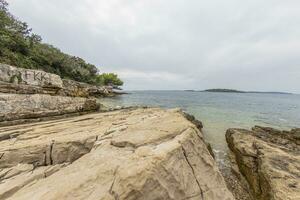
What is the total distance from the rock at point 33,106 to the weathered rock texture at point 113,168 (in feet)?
11.9

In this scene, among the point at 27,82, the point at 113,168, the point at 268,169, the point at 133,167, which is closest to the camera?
the point at 133,167

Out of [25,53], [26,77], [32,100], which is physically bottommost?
[32,100]

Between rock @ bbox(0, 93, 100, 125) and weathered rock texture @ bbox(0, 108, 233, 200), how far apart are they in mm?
3628

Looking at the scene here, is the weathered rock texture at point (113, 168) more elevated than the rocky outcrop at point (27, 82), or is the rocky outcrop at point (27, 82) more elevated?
the rocky outcrop at point (27, 82)

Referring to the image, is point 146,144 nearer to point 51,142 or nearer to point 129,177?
point 129,177

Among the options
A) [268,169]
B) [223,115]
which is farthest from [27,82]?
[223,115]

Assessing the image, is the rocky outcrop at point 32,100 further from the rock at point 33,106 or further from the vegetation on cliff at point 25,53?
the vegetation on cliff at point 25,53

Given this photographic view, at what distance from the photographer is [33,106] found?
10203 mm

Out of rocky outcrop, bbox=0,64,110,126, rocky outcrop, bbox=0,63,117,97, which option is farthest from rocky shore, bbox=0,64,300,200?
rocky outcrop, bbox=0,63,117,97

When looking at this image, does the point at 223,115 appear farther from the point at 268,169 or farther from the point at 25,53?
the point at 25,53

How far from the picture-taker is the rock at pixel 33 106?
29.5 ft

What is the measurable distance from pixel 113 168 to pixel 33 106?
9.01 meters

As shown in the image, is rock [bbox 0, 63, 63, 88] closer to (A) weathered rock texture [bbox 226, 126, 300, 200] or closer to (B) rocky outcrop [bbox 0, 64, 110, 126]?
(B) rocky outcrop [bbox 0, 64, 110, 126]

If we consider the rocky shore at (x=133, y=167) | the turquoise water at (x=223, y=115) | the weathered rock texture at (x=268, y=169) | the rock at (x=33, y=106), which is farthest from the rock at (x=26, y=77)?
the weathered rock texture at (x=268, y=169)
